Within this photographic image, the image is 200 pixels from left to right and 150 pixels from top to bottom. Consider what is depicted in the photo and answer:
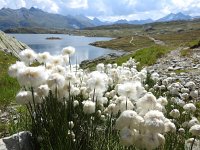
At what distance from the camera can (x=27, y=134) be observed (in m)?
6.73

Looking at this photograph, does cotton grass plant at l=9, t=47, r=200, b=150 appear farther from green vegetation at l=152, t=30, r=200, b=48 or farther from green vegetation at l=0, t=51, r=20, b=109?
green vegetation at l=152, t=30, r=200, b=48

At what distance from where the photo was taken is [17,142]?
21.4 ft

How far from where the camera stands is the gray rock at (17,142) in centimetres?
638

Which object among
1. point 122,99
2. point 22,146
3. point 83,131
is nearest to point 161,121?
point 122,99

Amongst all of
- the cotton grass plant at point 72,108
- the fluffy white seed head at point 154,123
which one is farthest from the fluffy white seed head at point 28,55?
the fluffy white seed head at point 154,123

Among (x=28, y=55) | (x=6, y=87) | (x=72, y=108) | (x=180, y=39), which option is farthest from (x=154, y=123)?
(x=180, y=39)

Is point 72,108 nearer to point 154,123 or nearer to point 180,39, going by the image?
point 154,123

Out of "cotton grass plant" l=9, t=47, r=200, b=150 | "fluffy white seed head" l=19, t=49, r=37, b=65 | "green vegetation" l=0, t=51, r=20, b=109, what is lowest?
"green vegetation" l=0, t=51, r=20, b=109

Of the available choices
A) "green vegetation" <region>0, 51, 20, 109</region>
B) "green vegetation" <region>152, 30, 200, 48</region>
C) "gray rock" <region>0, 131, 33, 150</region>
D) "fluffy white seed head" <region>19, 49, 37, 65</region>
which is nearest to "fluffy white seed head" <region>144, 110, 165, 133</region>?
"gray rock" <region>0, 131, 33, 150</region>

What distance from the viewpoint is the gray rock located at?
20.9 feet

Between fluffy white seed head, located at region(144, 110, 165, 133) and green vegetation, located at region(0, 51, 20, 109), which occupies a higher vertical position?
fluffy white seed head, located at region(144, 110, 165, 133)

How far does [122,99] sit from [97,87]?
76 cm

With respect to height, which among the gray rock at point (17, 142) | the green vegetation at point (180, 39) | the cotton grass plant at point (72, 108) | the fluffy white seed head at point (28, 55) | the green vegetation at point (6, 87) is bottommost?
the green vegetation at point (180, 39)

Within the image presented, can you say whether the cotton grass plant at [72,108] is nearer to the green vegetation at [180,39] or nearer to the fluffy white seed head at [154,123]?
the fluffy white seed head at [154,123]
